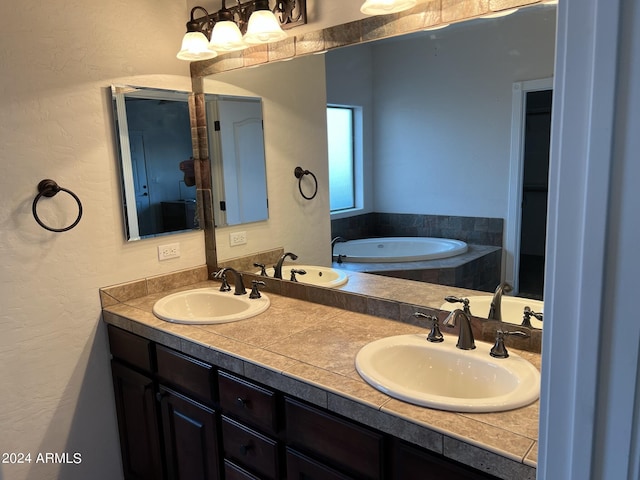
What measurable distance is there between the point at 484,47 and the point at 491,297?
2.74 feet

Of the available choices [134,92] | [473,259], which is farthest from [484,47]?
[134,92]

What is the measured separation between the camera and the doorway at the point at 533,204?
1.42 meters

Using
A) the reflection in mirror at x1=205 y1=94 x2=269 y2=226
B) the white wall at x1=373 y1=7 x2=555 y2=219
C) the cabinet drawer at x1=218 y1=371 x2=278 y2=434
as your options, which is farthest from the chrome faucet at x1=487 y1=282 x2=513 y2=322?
the reflection in mirror at x1=205 y1=94 x2=269 y2=226

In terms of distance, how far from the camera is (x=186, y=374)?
1.74 metres

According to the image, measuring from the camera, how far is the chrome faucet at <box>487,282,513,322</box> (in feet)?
5.08

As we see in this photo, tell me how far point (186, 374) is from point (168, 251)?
0.79 m

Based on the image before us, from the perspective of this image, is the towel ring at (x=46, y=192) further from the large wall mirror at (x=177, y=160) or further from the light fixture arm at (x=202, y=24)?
the light fixture arm at (x=202, y=24)

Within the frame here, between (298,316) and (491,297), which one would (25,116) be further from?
(491,297)

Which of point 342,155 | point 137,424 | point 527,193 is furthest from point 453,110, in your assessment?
point 137,424

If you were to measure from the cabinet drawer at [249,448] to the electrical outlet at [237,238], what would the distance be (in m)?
1.00

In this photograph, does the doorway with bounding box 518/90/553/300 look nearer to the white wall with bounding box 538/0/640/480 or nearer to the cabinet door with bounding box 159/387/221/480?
the white wall with bounding box 538/0/640/480

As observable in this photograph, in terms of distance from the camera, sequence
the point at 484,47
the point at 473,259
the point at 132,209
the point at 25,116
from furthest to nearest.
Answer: the point at 132,209, the point at 25,116, the point at 473,259, the point at 484,47

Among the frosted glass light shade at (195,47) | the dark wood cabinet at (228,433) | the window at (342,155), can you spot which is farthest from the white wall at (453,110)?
the dark wood cabinet at (228,433)

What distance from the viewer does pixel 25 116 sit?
183cm
